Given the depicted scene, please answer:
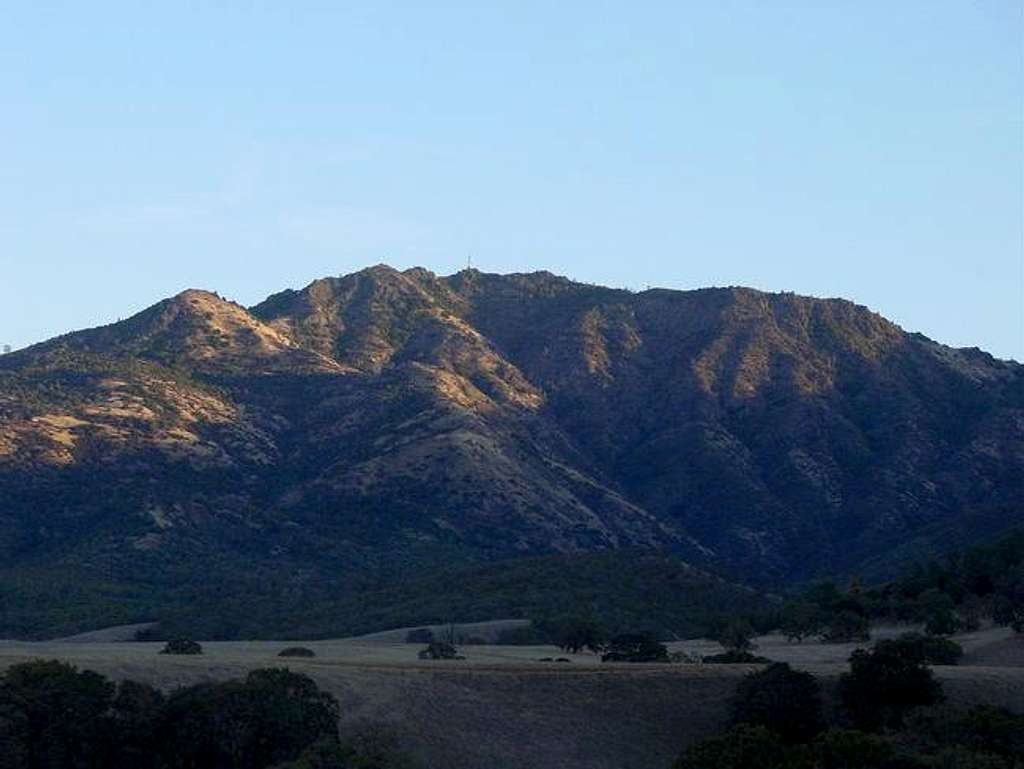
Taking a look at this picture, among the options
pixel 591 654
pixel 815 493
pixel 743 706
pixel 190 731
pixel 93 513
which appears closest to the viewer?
pixel 190 731

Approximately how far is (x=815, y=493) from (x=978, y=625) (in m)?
87.7

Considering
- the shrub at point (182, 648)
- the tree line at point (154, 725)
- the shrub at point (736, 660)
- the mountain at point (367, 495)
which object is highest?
the mountain at point (367, 495)

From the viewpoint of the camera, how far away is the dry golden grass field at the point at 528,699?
6631 centimetres

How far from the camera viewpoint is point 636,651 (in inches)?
3647

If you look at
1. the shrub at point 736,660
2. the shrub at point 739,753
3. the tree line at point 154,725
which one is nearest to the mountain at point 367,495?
the shrub at point 736,660

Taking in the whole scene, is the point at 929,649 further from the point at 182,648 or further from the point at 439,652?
the point at 182,648

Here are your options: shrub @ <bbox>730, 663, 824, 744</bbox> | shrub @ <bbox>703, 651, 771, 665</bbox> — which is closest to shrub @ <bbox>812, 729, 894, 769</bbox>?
shrub @ <bbox>730, 663, 824, 744</bbox>

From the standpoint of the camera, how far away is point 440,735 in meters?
66.4

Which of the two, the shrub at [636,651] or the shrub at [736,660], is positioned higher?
the shrub at [636,651]

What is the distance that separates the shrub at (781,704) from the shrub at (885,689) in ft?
4.88

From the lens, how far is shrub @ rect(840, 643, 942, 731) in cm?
6994

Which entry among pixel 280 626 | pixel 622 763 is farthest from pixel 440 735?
pixel 280 626

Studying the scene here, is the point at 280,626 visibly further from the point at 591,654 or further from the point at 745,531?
the point at 745,531

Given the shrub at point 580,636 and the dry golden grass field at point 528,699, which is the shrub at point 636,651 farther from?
the dry golden grass field at point 528,699
